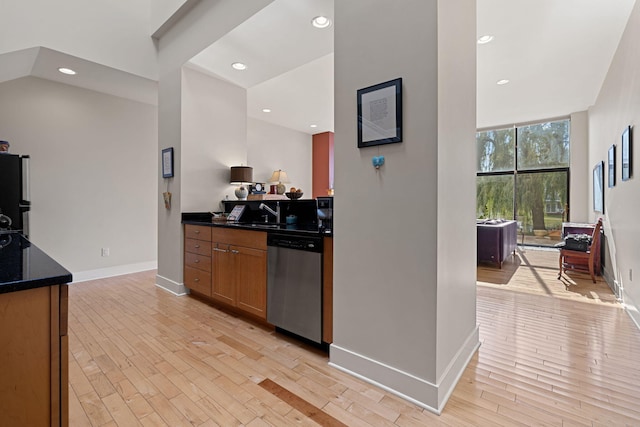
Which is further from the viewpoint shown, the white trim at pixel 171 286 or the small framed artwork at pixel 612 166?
the small framed artwork at pixel 612 166

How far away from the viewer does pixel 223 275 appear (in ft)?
9.71

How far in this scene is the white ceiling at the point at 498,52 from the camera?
2.74 m

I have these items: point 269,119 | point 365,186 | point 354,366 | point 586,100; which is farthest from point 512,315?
point 269,119

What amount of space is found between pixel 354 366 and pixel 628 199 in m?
A: 3.19

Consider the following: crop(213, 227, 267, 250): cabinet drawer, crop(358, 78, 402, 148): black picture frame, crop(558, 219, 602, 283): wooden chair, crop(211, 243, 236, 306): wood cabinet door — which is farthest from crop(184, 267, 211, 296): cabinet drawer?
crop(558, 219, 602, 283): wooden chair

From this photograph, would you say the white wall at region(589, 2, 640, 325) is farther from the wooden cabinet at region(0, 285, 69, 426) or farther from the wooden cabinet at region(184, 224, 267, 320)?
the wooden cabinet at region(0, 285, 69, 426)

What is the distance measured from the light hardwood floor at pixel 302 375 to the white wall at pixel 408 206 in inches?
7.8

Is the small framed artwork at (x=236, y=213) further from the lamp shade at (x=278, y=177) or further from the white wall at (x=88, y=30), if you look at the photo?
the lamp shade at (x=278, y=177)

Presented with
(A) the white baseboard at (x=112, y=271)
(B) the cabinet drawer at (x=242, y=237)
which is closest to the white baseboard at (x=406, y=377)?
(B) the cabinet drawer at (x=242, y=237)

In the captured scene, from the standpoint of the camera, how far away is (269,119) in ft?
21.2

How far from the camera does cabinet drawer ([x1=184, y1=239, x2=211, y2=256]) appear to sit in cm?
317

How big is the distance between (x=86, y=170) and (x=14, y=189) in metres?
1.03

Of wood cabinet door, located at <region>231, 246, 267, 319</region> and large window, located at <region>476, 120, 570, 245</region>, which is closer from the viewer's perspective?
wood cabinet door, located at <region>231, 246, 267, 319</region>

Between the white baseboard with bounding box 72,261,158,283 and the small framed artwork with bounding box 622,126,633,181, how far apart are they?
6.12 m
